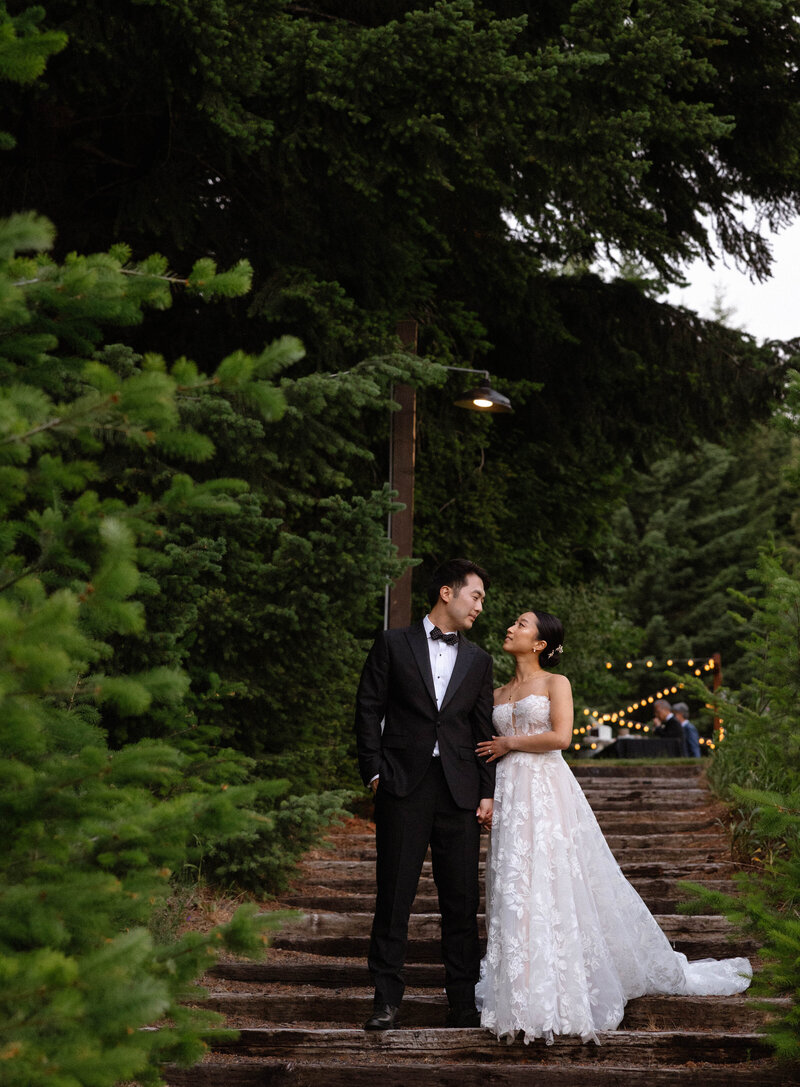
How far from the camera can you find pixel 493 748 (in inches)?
195

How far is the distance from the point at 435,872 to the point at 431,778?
1.31 ft

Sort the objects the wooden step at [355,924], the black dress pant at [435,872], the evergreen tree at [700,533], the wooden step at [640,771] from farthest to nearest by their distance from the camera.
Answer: the evergreen tree at [700,533] → the wooden step at [640,771] → the wooden step at [355,924] → the black dress pant at [435,872]

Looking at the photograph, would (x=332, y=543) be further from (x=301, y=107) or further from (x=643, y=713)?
(x=643, y=713)

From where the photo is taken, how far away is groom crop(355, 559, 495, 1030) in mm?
4676

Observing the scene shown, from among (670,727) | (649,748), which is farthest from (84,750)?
(670,727)

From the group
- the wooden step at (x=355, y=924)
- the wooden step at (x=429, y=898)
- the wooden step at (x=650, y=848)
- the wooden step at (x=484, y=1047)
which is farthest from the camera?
the wooden step at (x=650, y=848)

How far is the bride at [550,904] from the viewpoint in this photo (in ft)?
14.6

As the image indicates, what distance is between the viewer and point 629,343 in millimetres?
11227

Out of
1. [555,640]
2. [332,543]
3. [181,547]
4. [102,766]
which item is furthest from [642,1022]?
[102,766]

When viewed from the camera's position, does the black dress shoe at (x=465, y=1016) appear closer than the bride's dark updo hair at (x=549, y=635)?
Yes

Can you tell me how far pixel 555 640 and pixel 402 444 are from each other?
3.94m

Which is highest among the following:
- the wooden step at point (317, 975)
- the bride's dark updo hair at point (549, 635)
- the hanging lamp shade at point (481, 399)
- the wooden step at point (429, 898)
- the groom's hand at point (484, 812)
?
the hanging lamp shade at point (481, 399)

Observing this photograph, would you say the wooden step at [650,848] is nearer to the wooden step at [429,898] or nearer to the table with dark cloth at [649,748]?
the wooden step at [429,898]

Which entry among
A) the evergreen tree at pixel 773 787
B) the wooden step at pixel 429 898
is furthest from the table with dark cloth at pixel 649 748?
the wooden step at pixel 429 898
